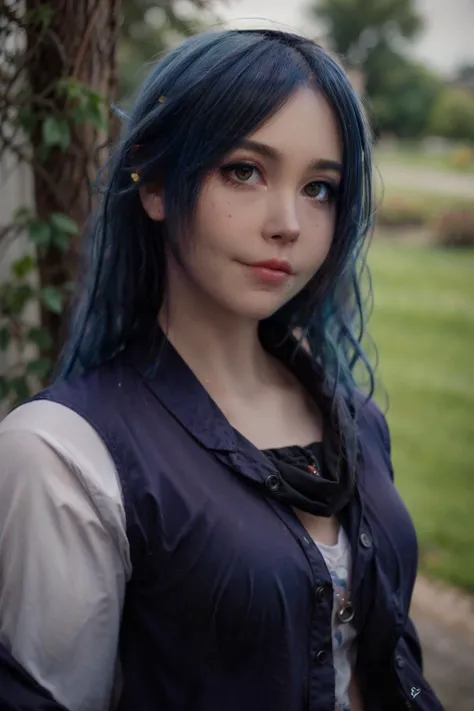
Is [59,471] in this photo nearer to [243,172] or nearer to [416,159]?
[243,172]

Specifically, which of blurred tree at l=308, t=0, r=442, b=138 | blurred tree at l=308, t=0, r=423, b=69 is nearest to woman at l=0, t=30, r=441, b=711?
blurred tree at l=308, t=0, r=442, b=138

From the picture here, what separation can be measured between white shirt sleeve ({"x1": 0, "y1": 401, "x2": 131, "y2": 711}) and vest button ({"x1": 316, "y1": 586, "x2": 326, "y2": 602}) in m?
0.25

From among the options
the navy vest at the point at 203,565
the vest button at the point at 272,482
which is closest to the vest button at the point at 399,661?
the navy vest at the point at 203,565

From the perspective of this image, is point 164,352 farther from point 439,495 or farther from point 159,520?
point 439,495

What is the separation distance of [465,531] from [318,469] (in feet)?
8.77

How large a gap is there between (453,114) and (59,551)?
285 cm

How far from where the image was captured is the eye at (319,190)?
3.36ft

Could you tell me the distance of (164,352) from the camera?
106cm

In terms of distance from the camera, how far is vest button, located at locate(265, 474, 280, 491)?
3.21 feet

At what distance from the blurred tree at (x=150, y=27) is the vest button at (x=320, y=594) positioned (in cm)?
85

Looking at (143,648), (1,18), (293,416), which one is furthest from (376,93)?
(143,648)

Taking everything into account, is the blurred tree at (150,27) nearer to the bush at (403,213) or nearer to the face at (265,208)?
the face at (265,208)

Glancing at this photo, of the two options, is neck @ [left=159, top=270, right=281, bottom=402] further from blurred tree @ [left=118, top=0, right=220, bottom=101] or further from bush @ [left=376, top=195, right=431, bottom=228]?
bush @ [left=376, top=195, right=431, bottom=228]

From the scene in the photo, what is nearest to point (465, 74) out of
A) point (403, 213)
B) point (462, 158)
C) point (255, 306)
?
point (462, 158)
